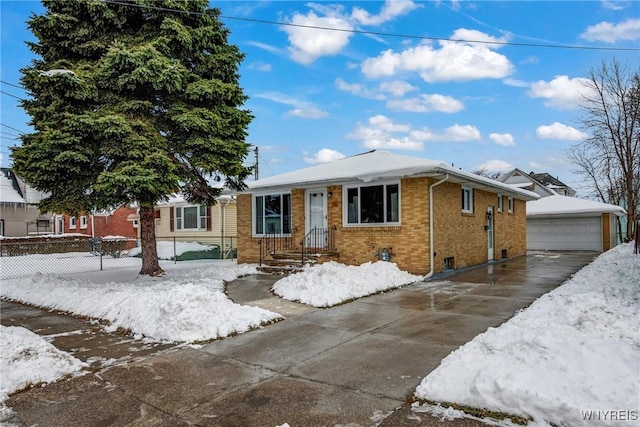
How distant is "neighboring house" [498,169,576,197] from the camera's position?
3588cm

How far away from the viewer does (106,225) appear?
94.2ft

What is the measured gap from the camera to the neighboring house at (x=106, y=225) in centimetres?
2697

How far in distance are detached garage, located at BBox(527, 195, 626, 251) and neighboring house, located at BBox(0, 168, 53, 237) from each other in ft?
105

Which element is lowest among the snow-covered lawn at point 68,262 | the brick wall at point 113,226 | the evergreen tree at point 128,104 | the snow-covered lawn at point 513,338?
the snow-covered lawn at point 68,262

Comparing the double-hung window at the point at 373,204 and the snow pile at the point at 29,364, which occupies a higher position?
the double-hung window at the point at 373,204

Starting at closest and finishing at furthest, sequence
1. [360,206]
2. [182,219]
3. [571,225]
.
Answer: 1. [360,206]
2. [182,219]
3. [571,225]

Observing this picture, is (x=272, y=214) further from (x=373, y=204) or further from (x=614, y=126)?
(x=614, y=126)

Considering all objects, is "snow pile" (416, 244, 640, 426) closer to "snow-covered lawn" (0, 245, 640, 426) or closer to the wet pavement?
"snow-covered lawn" (0, 245, 640, 426)

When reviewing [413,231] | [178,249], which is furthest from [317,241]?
→ [178,249]

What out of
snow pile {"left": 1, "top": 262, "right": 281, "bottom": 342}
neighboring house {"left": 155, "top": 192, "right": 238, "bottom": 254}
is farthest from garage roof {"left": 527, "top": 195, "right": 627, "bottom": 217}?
snow pile {"left": 1, "top": 262, "right": 281, "bottom": 342}

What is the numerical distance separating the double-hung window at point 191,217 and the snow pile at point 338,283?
531 inches

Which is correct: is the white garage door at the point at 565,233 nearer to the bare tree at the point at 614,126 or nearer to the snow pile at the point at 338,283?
the bare tree at the point at 614,126

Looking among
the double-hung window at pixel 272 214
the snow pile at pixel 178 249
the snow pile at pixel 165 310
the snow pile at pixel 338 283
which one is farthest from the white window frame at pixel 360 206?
the snow pile at pixel 178 249

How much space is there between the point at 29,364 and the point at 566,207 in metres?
26.6
